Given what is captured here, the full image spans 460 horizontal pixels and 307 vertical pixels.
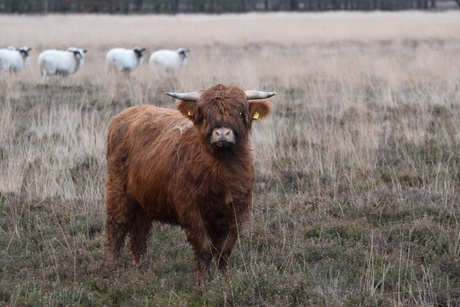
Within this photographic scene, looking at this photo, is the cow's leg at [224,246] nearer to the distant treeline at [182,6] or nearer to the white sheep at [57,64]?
the white sheep at [57,64]

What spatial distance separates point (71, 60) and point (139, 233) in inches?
598

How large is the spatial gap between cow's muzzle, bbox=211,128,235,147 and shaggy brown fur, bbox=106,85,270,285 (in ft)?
0.19

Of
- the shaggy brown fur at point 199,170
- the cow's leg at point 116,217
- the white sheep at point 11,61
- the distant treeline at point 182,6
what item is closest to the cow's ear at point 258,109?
the shaggy brown fur at point 199,170

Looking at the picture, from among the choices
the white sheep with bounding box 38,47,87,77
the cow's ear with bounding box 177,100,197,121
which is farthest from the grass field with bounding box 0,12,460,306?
the white sheep with bounding box 38,47,87,77

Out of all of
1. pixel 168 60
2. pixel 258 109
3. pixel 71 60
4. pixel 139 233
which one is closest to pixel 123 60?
pixel 168 60

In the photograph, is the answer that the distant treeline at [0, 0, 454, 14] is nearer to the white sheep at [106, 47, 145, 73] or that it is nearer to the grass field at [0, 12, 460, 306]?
the white sheep at [106, 47, 145, 73]

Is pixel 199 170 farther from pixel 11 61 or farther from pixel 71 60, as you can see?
pixel 11 61

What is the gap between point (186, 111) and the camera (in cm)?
572

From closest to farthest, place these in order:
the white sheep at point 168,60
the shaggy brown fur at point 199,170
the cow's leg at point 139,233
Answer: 1. the shaggy brown fur at point 199,170
2. the cow's leg at point 139,233
3. the white sheep at point 168,60

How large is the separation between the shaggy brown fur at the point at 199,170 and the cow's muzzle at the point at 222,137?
0.06 meters

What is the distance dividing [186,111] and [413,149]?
18.7ft

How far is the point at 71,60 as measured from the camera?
20.9 m

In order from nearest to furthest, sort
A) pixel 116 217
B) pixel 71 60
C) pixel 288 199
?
1. pixel 116 217
2. pixel 288 199
3. pixel 71 60

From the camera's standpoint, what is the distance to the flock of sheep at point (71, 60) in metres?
20.3
